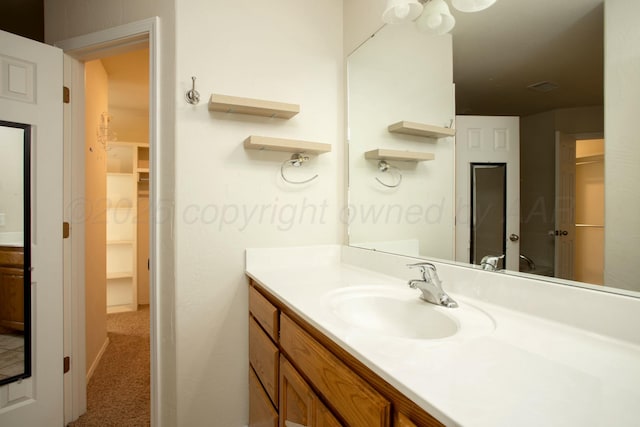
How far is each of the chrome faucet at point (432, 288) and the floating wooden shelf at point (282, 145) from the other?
83 centimetres

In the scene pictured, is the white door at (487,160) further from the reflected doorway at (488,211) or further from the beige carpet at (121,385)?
the beige carpet at (121,385)

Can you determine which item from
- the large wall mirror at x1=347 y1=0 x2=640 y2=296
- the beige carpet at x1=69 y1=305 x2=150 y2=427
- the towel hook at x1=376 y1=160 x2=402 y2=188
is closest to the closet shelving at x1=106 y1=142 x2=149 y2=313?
the beige carpet at x1=69 y1=305 x2=150 y2=427

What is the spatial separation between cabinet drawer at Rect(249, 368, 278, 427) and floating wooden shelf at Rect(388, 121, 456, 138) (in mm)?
1253

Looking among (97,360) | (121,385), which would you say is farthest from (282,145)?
(97,360)

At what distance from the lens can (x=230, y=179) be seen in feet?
5.13

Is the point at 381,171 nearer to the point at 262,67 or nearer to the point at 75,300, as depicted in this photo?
the point at 262,67

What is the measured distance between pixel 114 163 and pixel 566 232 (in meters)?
4.56

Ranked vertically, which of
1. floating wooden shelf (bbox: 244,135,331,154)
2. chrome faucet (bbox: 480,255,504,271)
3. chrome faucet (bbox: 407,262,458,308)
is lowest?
chrome faucet (bbox: 407,262,458,308)

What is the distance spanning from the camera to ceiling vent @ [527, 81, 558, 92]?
874 mm

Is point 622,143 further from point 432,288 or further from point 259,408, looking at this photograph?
point 259,408

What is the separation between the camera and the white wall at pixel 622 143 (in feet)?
2.35

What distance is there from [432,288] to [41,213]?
6.27 feet

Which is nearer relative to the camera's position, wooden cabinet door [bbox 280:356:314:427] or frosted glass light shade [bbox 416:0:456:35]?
wooden cabinet door [bbox 280:356:314:427]

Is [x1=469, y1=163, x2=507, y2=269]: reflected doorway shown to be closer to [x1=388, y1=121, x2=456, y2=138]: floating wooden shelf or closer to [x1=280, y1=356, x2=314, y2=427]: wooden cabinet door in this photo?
[x1=388, y1=121, x2=456, y2=138]: floating wooden shelf
